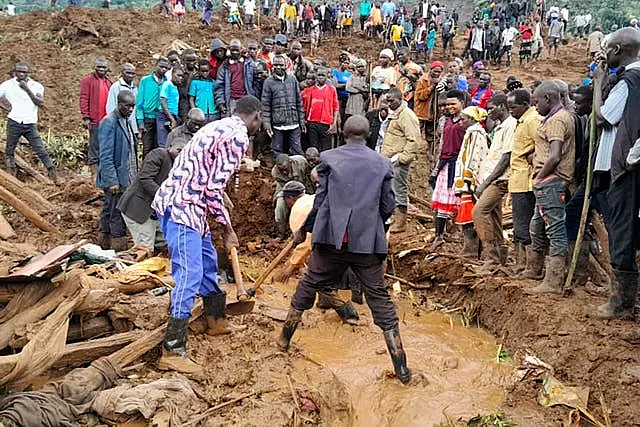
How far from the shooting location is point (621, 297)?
4.94 m

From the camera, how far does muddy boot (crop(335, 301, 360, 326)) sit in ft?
20.0

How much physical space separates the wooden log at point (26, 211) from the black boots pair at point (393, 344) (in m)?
4.18

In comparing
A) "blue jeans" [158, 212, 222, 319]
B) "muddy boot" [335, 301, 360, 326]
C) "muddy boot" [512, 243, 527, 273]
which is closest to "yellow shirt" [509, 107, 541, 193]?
"muddy boot" [512, 243, 527, 273]

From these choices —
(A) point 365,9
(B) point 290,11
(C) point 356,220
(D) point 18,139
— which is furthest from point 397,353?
(A) point 365,9

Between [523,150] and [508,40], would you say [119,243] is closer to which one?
[523,150]

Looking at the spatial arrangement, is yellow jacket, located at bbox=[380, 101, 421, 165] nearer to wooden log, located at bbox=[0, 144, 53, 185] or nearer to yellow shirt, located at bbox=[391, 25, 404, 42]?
wooden log, located at bbox=[0, 144, 53, 185]

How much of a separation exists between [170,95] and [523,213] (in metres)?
5.52

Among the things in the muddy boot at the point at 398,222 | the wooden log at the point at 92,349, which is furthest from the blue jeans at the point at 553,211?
the wooden log at the point at 92,349

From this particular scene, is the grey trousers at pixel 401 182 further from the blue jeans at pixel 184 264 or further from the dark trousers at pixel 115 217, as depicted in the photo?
the blue jeans at pixel 184 264

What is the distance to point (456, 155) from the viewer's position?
7.43 metres

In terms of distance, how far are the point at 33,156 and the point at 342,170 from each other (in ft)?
28.9

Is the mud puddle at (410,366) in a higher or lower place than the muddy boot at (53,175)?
lower

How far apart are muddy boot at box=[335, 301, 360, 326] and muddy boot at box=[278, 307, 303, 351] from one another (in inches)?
50.5

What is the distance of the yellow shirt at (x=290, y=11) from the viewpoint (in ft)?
68.8
